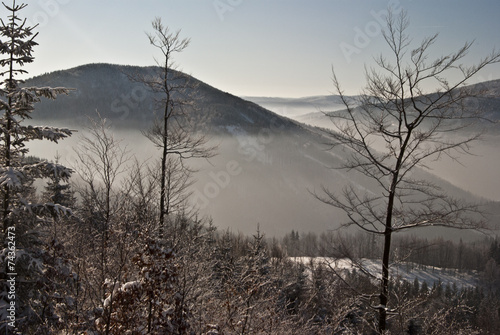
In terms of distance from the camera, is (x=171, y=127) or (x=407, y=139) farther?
(x=171, y=127)

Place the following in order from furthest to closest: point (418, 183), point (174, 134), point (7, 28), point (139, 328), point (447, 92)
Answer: point (174, 134) → point (7, 28) → point (418, 183) → point (447, 92) → point (139, 328)

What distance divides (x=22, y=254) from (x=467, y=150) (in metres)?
9.18

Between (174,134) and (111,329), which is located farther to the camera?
(174,134)

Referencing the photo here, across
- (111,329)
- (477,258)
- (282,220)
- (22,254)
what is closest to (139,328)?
(111,329)

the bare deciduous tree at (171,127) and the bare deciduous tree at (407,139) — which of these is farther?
the bare deciduous tree at (171,127)

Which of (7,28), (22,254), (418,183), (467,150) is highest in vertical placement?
(7,28)

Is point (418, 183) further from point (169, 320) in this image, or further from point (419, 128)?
point (169, 320)

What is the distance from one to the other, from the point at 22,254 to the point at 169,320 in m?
3.77

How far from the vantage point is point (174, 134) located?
10.3 m

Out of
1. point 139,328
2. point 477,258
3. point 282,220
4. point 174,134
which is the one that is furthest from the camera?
point 282,220

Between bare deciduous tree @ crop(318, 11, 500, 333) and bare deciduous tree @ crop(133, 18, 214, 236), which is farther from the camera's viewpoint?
bare deciduous tree @ crop(133, 18, 214, 236)

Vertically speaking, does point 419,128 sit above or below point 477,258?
above

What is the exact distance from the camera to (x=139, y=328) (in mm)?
4777

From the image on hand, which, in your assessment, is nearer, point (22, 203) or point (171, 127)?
point (22, 203)
